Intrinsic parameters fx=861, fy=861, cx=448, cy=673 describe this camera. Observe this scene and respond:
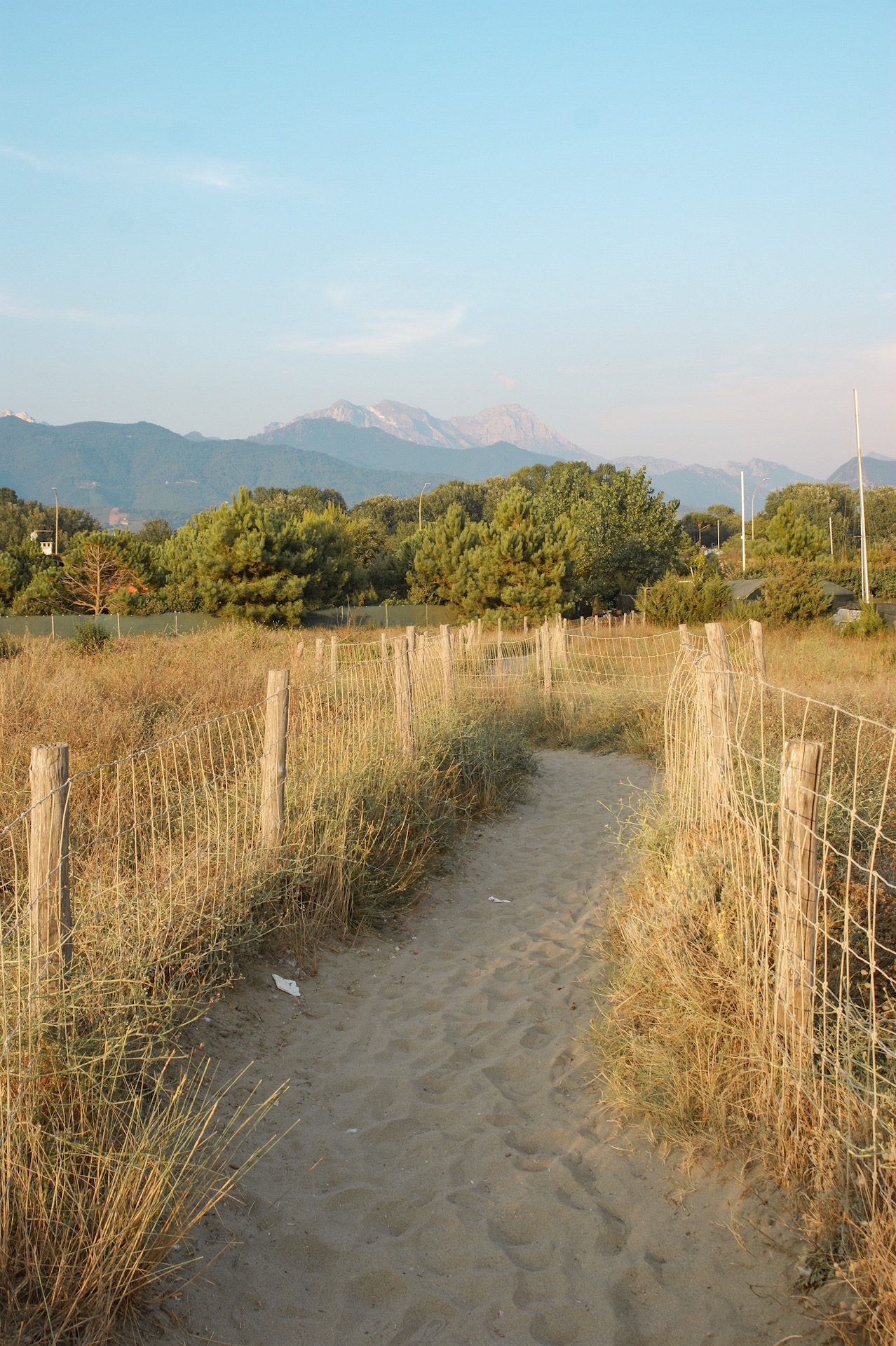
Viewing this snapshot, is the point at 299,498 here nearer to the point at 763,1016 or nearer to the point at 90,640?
A: the point at 90,640

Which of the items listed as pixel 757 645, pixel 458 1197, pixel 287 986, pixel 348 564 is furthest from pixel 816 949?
pixel 348 564

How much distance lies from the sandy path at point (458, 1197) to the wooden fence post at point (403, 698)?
2.57m

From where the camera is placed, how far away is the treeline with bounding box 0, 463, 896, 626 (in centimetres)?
3059

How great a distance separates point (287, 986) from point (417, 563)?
37218 mm

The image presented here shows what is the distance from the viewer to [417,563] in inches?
1607

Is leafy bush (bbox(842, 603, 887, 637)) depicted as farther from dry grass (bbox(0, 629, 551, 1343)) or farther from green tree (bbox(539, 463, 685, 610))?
green tree (bbox(539, 463, 685, 610))

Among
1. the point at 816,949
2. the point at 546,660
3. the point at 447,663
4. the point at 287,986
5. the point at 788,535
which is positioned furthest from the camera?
the point at 788,535

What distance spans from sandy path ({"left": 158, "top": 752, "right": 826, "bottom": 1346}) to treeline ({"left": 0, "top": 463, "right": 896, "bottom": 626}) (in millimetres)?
22041

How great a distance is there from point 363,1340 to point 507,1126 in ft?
3.53

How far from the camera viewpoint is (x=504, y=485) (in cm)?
10606

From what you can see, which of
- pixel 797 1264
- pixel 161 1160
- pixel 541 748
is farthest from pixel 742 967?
pixel 541 748

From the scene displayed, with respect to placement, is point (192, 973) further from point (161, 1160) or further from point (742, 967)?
point (742, 967)

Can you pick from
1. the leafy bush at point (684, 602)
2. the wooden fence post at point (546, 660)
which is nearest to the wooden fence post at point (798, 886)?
the wooden fence post at point (546, 660)

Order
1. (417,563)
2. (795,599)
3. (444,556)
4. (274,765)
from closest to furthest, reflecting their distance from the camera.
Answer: (274,765) < (795,599) < (444,556) < (417,563)
